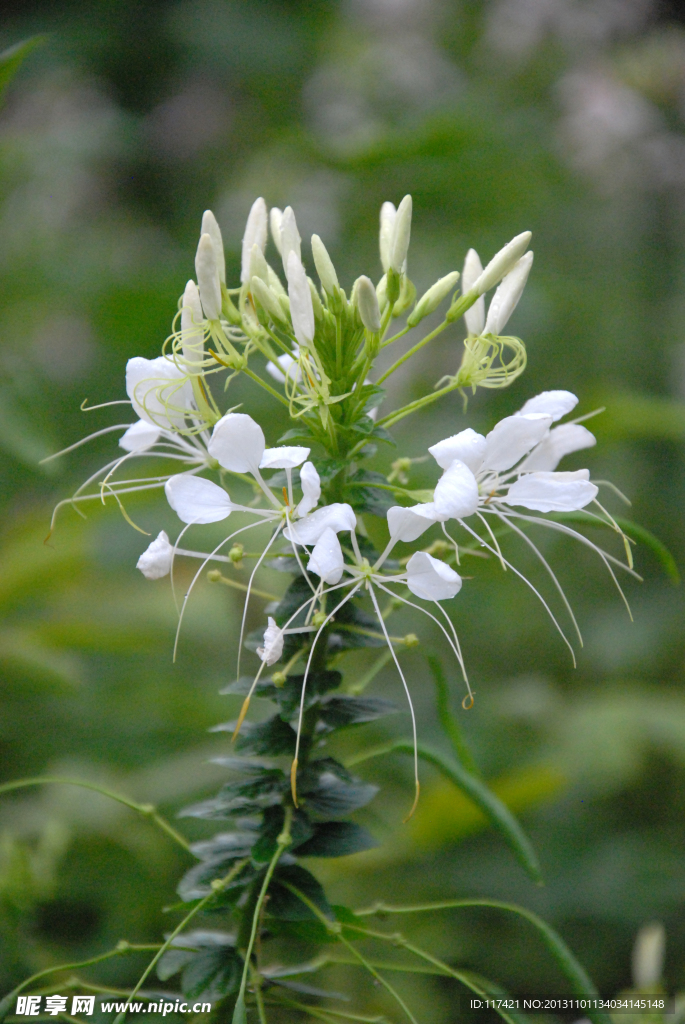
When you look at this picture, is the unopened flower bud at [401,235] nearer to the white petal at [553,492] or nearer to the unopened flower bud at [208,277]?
the unopened flower bud at [208,277]

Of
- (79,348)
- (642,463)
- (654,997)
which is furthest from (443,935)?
(79,348)

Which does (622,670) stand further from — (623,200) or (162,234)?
(162,234)

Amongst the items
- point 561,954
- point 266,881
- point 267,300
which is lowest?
point 561,954

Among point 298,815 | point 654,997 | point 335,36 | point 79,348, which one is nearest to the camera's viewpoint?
point 298,815

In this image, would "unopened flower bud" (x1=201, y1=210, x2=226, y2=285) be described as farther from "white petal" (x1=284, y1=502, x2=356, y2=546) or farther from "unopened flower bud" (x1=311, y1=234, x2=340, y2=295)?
"white petal" (x1=284, y1=502, x2=356, y2=546)

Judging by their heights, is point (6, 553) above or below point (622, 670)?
above

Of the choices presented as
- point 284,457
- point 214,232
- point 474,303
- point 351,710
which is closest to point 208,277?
point 214,232

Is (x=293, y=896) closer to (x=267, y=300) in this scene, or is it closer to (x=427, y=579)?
(x=427, y=579)
